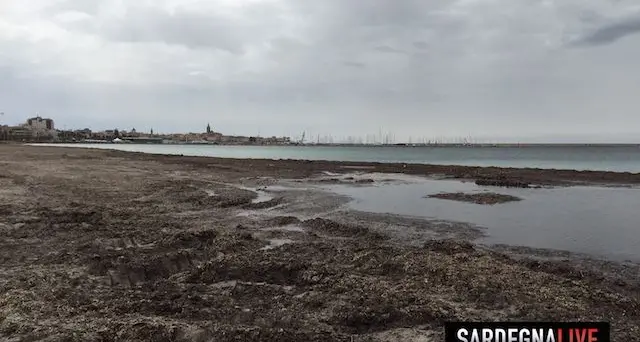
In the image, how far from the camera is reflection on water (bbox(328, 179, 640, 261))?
13609 mm

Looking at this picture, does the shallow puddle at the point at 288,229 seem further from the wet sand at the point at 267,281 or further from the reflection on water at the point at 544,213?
the reflection on water at the point at 544,213

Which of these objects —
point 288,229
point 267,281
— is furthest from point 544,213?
point 267,281

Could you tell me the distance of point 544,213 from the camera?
19547 mm

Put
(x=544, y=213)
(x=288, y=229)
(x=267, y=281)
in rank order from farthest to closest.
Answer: (x=544, y=213) < (x=288, y=229) < (x=267, y=281)

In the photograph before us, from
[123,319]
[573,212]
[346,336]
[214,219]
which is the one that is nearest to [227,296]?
[123,319]

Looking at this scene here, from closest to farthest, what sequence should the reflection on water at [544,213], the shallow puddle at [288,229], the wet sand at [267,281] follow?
the wet sand at [267,281] → the reflection on water at [544,213] → the shallow puddle at [288,229]

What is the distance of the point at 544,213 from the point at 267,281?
15.1 metres

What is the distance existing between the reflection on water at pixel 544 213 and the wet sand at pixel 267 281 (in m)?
1.68

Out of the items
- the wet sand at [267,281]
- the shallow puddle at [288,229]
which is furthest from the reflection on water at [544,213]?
the shallow puddle at [288,229]

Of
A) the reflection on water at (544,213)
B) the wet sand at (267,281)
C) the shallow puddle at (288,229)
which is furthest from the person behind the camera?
the shallow puddle at (288,229)

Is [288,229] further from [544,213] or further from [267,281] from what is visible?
[544,213]

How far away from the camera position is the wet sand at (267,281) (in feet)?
20.7

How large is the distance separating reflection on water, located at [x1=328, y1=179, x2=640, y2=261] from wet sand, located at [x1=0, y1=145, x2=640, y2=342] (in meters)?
1.68

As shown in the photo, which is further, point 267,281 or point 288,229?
point 288,229
